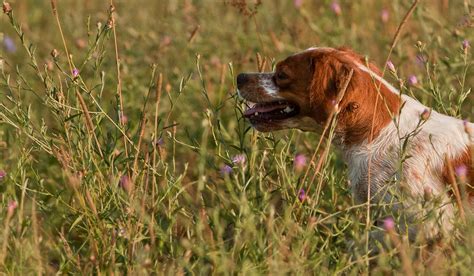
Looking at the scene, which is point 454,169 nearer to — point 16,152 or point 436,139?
point 436,139

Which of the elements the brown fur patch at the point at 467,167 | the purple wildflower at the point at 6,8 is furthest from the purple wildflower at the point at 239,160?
the purple wildflower at the point at 6,8

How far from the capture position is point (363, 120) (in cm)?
470

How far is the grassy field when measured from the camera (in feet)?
12.8

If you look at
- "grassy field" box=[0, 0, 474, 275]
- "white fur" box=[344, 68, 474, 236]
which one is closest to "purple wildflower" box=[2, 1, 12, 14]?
"grassy field" box=[0, 0, 474, 275]

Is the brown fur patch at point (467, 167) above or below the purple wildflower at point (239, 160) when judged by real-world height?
below

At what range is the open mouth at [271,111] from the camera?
4.89 m

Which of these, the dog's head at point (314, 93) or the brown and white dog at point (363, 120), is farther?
the dog's head at point (314, 93)

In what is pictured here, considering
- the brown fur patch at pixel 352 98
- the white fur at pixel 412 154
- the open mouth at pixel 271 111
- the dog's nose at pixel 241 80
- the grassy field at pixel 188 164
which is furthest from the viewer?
the dog's nose at pixel 241 80

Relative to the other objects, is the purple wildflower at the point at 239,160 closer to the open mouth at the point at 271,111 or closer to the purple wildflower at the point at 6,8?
the open mouth at the point at 271,111

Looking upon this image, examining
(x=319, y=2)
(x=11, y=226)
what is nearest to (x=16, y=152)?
(x=11, y=226)

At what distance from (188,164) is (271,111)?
909 mm

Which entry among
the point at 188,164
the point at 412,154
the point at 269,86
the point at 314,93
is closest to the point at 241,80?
the point at 269,86

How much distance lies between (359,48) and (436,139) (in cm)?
301

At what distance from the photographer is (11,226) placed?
167 inches
